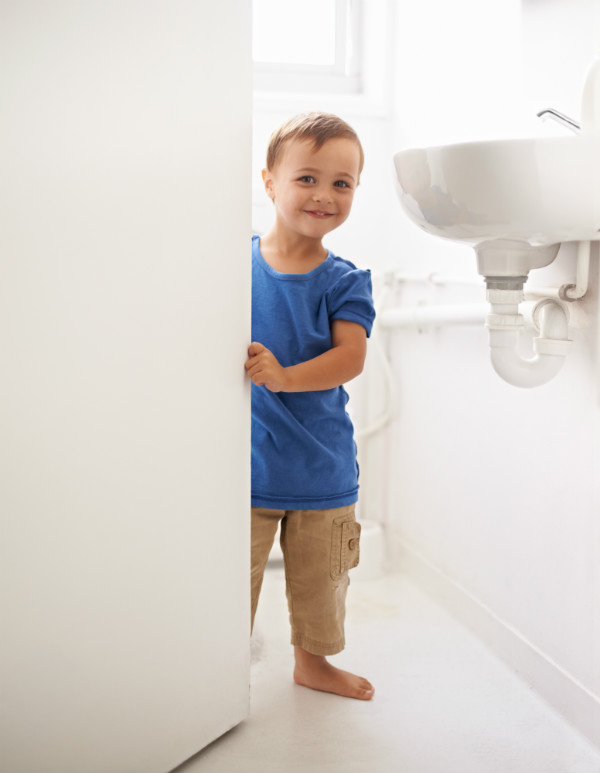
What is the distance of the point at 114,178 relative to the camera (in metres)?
0.91

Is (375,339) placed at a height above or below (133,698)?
above

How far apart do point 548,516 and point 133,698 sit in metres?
0.71

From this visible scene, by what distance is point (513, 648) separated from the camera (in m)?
1.41

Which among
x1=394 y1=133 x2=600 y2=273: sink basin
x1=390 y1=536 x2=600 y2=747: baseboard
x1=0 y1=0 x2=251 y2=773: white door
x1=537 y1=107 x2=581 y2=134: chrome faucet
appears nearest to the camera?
x1=0 y1=0 x2=251 y2=773: white door

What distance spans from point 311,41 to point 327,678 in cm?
160

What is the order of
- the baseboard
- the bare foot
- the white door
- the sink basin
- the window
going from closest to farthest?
the white door → the sink basin → the baseboard → the bare foot → the window

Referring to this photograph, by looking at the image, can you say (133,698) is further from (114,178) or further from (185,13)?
(185,13)

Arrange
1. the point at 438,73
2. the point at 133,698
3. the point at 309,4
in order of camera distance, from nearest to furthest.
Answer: the point at 133,698 < the point at 438,73 < the point at 309,4

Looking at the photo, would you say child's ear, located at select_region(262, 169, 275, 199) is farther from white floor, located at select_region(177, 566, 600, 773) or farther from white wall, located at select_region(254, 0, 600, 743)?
white floor, located at select_region(177, 566, 600, 773)

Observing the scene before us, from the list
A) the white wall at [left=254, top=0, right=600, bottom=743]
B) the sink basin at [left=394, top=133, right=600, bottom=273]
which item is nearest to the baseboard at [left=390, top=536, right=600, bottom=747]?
the white wall at [left=254, top=0, right=600, bottom=743]

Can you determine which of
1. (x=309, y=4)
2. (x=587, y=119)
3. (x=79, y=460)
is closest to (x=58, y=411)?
(x=79, y=460)

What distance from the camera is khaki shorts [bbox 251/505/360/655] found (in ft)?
4.17

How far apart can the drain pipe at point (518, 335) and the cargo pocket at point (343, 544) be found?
34cm

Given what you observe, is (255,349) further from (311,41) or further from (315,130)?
(311,41)
